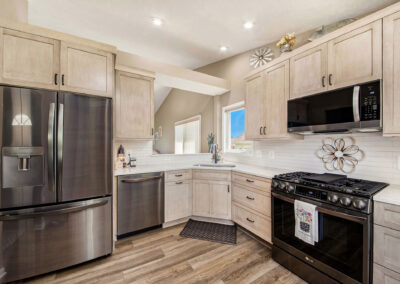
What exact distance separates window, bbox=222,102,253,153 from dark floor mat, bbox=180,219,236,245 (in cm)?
145

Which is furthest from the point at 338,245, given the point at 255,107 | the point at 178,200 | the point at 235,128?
the point at 235,128

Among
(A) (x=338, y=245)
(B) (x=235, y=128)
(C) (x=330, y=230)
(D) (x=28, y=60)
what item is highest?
(D) (x=28, y=60)

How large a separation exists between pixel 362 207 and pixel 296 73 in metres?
1.57

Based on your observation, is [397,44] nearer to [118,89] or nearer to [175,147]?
[118,89]

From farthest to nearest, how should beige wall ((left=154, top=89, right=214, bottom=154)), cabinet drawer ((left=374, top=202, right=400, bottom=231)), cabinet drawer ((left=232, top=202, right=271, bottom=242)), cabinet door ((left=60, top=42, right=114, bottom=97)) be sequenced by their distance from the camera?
beige wall ((left=154, top=89, right=214, bottom=154)), cabinet drawer ((left=232, top=202, right=271, bottom=242)), cabinet door ((left=60, top=42, right=114, bottom=97)), cabinet drawer ((left=374, top=202, right=400, bottom=231))

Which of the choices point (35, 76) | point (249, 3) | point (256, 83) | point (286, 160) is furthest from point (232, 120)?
point (35, 76)

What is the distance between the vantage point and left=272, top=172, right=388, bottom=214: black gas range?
134cm

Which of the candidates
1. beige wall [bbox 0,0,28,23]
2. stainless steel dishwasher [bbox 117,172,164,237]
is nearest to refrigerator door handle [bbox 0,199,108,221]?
stainless steel dishwasher [bbox 117,172,164,237]

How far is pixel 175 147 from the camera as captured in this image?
4754 millimetres

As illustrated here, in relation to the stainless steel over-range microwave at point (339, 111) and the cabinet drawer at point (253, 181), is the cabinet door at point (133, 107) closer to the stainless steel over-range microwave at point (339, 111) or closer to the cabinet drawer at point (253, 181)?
the cabinet drawer at point (253, 181)

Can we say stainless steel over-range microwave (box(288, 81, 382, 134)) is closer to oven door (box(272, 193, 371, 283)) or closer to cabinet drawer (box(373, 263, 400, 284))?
oven door (box(272, 193, 371, 283))

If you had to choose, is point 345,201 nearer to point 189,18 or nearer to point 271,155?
point 271,155

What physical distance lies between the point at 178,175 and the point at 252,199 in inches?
46.0

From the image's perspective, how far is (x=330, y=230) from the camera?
1.51m
